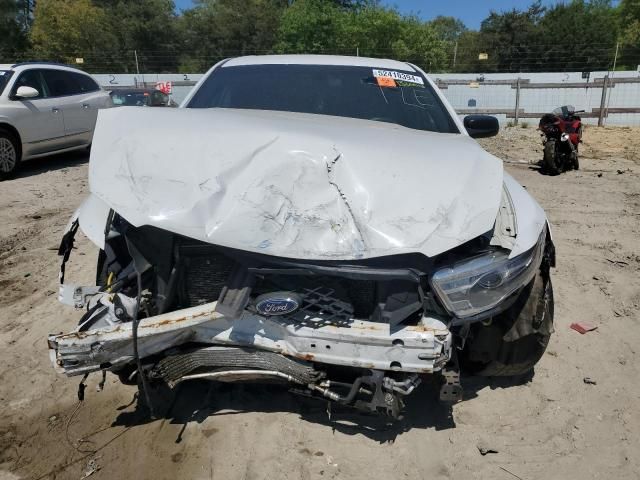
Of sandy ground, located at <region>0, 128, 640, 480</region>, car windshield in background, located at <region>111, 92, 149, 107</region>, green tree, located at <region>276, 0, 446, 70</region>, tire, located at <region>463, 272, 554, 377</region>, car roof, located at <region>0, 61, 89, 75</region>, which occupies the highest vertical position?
green tree, located at <region>276, 0, 446, 70</region>

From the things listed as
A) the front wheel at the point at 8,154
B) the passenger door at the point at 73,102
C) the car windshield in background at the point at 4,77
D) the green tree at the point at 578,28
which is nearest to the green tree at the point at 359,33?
the green tree at the point at 578,28

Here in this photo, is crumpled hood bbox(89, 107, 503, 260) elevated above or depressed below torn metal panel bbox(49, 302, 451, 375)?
above

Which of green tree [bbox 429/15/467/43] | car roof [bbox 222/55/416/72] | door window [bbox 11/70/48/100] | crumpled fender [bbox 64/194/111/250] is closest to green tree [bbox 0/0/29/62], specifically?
door window [bbox 11/70/48/100]

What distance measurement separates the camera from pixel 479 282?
2.09 meters

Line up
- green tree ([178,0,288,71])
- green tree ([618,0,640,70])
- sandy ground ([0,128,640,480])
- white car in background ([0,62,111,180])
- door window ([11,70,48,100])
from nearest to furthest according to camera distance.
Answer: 1. sandy ground ([0,128,640,480])
2. white car in background ([0,62,111,180])
3. door window ([11,70,48,100])
4. green tree ([178,0,288,71])
5. green tree ([618,0,640,70])

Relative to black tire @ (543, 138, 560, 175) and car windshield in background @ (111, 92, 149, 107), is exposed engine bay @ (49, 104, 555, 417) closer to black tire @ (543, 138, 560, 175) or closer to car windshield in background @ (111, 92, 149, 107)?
black tire @ (543, 138, 560, 175)

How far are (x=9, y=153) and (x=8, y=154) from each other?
0.10 feet

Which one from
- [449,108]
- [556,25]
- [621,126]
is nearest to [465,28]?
[556,25]

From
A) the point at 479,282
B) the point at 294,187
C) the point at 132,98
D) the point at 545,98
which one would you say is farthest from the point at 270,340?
the point at 545,98

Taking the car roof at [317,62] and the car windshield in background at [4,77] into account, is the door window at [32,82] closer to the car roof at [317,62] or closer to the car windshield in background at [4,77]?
the car windshield in background at [4,77]

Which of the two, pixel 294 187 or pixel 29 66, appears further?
pixel 29 66

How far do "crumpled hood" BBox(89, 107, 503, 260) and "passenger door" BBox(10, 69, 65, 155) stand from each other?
693 centimetres

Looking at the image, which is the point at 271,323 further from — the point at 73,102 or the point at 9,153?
the point at 73,102

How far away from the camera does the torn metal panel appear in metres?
2.05
